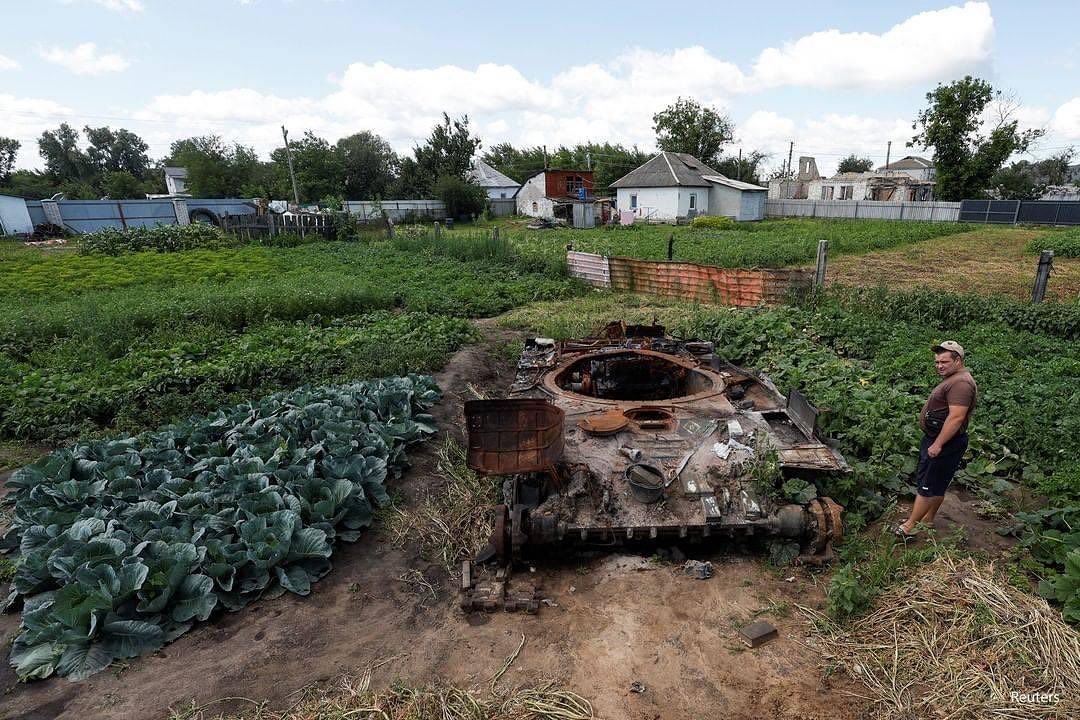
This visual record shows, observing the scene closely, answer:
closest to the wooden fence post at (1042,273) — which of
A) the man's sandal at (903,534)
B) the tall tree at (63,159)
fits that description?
the man's sandal at (903,534)

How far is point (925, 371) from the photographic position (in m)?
7.12

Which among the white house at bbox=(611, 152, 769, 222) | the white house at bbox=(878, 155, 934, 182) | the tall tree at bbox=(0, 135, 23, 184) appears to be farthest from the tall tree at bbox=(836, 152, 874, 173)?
the tall tree at bbox=(0, 135, 23, 184)

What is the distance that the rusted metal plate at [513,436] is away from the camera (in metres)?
4.35

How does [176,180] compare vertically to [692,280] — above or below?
above

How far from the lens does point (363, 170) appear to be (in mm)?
46406

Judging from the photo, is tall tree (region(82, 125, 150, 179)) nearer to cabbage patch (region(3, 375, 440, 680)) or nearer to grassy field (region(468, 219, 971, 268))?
grassy field (region(468, 219, 971, 268))

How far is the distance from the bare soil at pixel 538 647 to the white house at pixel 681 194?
3464 cm

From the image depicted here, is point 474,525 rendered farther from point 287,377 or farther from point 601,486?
point 287,377

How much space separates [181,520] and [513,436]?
8.98ft

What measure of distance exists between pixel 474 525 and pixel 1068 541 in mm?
4377

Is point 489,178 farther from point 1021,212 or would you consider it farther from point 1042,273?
point 1042,273

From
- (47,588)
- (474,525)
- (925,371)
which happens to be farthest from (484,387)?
(925,371)

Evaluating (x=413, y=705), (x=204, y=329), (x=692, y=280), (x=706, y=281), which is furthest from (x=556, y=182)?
(x=413, y=705)

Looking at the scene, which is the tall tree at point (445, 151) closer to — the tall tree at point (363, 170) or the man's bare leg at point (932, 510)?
the tall tree at point (363, 170)
